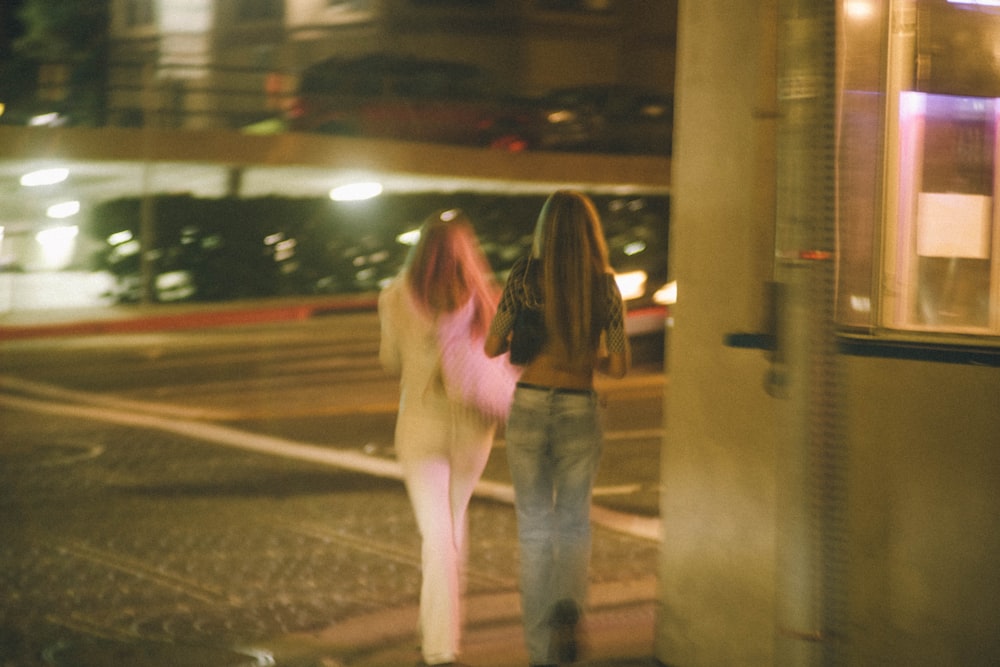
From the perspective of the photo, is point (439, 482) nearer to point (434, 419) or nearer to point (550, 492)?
point (434, 419)

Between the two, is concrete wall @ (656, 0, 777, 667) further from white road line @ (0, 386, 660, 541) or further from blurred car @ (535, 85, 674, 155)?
blurred car @ (535, 85, 674, 155)

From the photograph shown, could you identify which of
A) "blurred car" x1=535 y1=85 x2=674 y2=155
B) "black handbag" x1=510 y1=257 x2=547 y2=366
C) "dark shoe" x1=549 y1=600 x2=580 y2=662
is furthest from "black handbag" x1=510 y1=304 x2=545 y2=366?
"blurred car" x1=535 y1=85 x2=674 y2=155

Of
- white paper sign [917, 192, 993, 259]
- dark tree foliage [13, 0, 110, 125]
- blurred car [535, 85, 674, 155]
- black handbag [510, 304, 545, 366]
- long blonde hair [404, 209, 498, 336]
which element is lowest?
black handbag [510, 304, 545, 366]

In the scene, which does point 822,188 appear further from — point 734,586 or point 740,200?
point 734,586

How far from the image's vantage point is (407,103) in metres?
28.1

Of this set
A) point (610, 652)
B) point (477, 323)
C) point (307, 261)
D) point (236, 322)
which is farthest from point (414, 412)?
point (307, 261)

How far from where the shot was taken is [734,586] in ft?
15.4

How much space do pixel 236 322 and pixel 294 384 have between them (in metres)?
8.18

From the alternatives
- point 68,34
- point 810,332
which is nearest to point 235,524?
point 810,332

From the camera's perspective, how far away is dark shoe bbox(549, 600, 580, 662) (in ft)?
15.7

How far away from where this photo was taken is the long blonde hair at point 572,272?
15.5ft

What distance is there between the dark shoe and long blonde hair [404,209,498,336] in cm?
115

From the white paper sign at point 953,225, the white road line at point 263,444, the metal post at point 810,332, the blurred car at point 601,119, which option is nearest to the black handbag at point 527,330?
the white paper sign at point 953,225

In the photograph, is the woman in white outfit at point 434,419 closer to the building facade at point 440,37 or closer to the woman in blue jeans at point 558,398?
the woman in blue jeans at point 558,398
